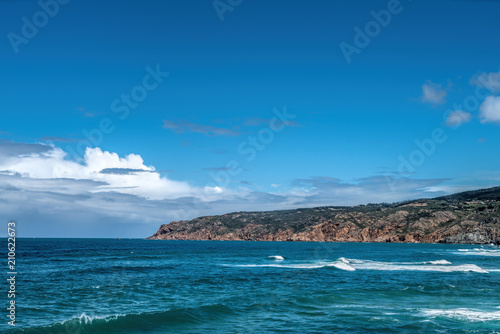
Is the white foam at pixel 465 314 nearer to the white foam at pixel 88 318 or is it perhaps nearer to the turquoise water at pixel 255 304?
the turquoise water at pixel 255 304

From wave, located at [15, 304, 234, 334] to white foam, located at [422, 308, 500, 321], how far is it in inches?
489

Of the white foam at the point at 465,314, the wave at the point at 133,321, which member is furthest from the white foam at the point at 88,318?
the white foam at the point at 465,314

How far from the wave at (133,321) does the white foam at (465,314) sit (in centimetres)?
1242

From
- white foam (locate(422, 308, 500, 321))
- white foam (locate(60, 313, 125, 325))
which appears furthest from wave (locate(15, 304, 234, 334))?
white foam (locate(422, 308, 500, 321))

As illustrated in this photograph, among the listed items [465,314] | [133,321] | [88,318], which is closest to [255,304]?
[133,321]

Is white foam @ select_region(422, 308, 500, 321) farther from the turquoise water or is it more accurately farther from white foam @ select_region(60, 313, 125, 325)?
white foam @ select_region(60, 313, 125, 325)

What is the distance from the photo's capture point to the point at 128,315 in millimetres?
24156

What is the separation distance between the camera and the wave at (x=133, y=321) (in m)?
21.5

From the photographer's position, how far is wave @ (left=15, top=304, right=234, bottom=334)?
21.5 metres

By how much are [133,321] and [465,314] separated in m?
19.7

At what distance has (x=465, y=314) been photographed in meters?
24.4

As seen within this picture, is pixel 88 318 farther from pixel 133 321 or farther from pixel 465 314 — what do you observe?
pixel 465 314

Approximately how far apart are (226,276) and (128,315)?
22.2 m

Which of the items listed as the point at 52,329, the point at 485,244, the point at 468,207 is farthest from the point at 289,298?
the point at 468,207
